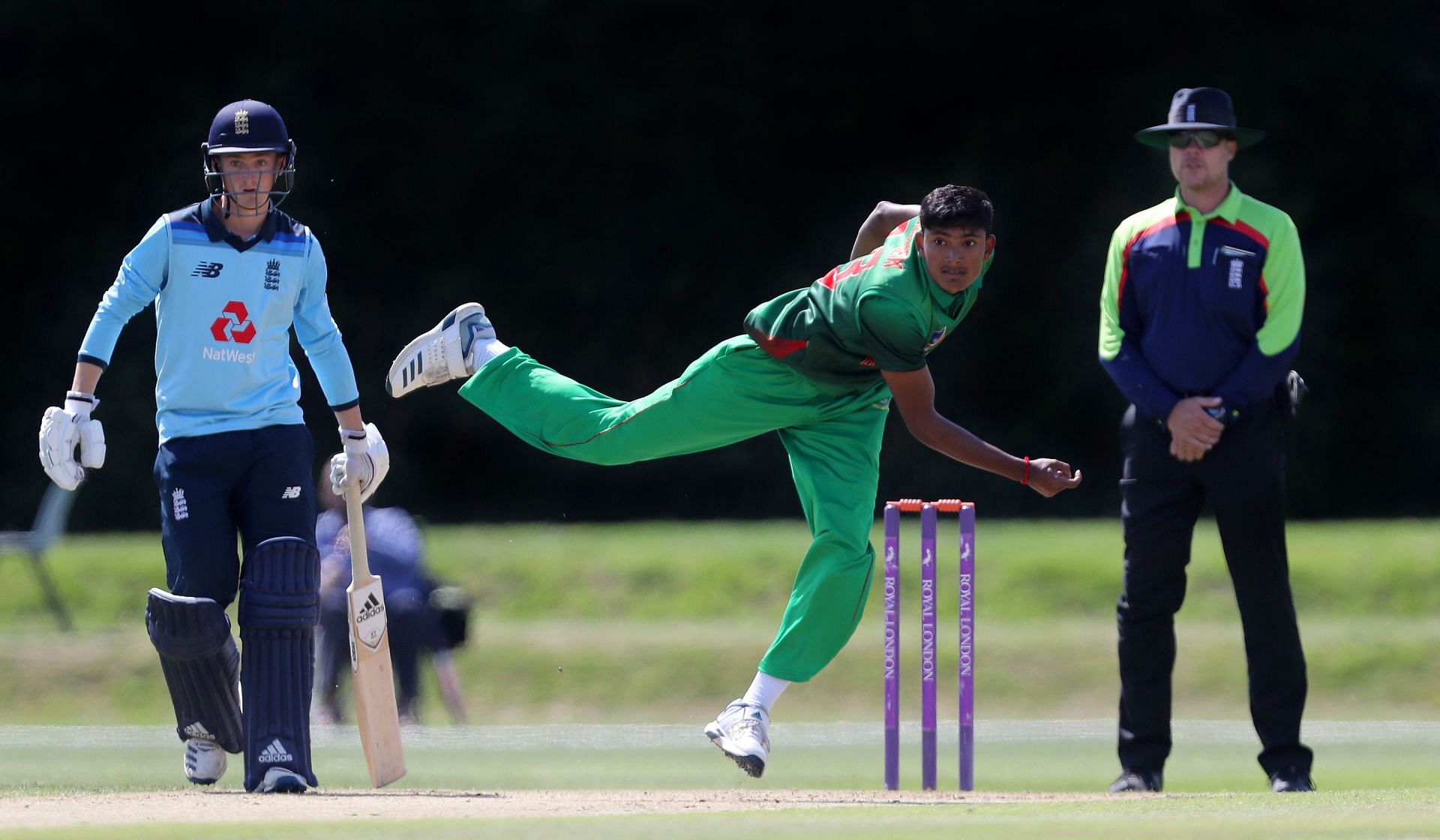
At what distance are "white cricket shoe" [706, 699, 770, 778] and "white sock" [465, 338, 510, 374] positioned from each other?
1.11m

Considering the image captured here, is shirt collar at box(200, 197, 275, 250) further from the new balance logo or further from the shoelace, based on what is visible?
the shoelace

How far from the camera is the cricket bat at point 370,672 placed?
15.1ft

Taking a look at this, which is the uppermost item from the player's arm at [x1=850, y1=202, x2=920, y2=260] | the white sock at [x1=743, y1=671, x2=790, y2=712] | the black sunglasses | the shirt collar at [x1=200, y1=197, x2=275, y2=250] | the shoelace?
the black sunglasses

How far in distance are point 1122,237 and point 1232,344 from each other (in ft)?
1.25

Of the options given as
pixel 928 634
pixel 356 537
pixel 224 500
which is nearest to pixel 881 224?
pixel 928 634

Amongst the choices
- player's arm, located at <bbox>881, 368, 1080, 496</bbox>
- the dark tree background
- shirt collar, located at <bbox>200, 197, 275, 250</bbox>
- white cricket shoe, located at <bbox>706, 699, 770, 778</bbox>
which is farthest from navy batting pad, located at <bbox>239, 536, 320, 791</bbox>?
the dark tree background

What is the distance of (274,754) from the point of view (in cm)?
437

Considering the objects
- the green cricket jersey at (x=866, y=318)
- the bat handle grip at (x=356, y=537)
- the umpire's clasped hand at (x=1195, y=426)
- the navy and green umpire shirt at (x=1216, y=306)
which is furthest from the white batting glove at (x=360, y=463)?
the umpire's clasped hand at (x=1195, y=426)

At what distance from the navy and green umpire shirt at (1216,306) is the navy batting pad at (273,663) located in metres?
1.96

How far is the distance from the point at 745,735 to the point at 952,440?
78 centimetres

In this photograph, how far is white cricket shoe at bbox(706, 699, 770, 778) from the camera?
4359 mm

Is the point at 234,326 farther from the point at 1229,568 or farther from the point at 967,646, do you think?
the point at 1229,568

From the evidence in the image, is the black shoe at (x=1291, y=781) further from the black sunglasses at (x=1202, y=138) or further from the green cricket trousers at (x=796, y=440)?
the black sunglasses at (x=1202, y=138)

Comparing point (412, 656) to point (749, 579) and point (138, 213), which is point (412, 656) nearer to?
point (749, 579)
